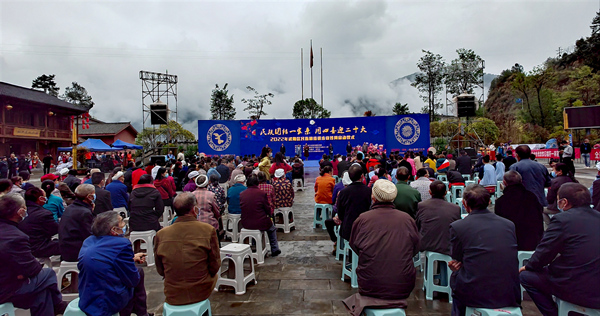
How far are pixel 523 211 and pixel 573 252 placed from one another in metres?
0.97

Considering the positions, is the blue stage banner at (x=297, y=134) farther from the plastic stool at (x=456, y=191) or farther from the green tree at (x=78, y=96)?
the green tree at (x=78, y=96)

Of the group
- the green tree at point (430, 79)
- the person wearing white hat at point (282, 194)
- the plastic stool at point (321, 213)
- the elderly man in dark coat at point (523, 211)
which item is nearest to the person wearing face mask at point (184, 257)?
the elderly man in dark coat at point (523, 211)

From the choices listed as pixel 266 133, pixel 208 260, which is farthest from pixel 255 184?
pixel 266 133

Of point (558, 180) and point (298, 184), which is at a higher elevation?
point (558, 180)

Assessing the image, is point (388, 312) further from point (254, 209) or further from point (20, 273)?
point (20, 273)

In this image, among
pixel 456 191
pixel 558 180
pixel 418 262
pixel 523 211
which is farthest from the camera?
pixel 456 191

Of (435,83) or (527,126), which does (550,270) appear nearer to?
(527,126)

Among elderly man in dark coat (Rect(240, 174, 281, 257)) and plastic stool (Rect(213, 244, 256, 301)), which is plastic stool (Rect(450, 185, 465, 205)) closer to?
elderly man in dark coat (Rect(240, 174, 281, 257))

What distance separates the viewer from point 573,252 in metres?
1.91

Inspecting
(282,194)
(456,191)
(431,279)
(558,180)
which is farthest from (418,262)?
(456,191)

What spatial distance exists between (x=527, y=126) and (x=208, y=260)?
1136 inches

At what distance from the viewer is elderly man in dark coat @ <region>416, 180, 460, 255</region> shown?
2.81 metres

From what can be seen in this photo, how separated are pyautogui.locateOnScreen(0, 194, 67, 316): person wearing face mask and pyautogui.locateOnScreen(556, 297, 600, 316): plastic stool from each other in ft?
11.5

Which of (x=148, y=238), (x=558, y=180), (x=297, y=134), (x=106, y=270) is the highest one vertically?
(x=297, y=134)
